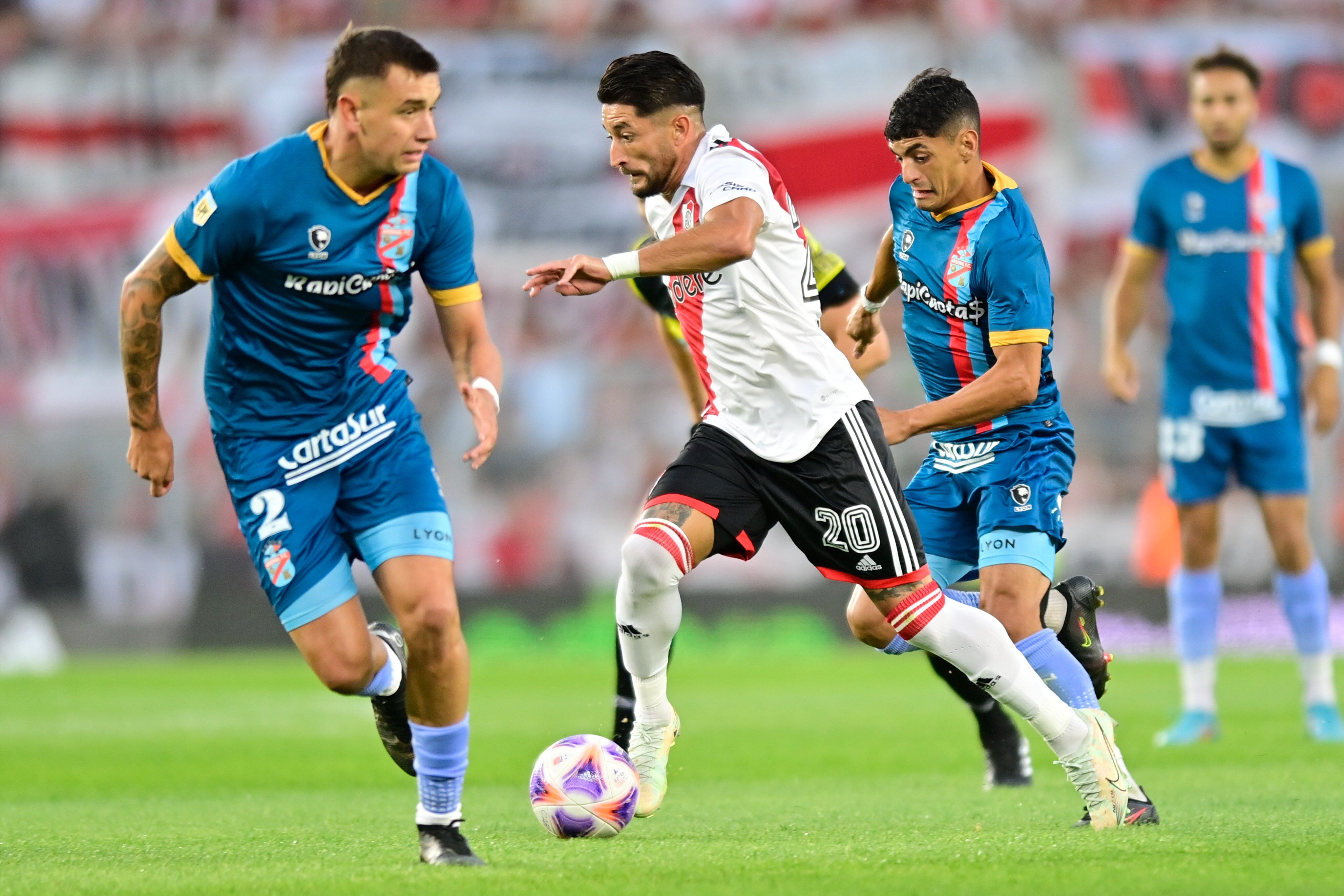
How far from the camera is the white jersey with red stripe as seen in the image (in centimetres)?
550

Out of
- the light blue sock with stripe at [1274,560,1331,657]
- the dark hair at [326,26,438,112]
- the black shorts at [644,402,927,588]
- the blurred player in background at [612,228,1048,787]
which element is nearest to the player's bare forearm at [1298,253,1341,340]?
the light blue sock with stripe at [1274,560,1331,657]

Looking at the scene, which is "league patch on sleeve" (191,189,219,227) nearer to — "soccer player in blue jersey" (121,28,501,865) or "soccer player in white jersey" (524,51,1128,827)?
"soccer player in blue jersey" (121,28,501,865)

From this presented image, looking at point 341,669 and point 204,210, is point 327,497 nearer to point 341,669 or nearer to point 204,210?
point 341,669

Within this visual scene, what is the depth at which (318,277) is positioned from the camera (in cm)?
521

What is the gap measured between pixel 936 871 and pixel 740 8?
16715mm

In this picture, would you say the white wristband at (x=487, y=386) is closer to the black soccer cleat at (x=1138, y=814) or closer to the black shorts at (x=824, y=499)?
the black shorts at (x=824, y=499)

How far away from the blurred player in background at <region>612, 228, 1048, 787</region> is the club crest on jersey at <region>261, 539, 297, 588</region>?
1.46m

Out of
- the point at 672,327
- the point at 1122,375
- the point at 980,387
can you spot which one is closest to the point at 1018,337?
the point at 980,387

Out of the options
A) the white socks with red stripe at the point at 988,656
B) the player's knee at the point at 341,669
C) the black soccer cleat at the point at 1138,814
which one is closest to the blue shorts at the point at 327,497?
the player's knee at the point at 341,669

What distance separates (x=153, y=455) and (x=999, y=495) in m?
2.80

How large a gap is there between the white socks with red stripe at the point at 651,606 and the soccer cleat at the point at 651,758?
30 millimetres

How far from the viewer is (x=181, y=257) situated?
508 centimetres

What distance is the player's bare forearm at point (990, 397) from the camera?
5.64 metres

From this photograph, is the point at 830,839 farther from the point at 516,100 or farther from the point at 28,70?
the point at 28,70
